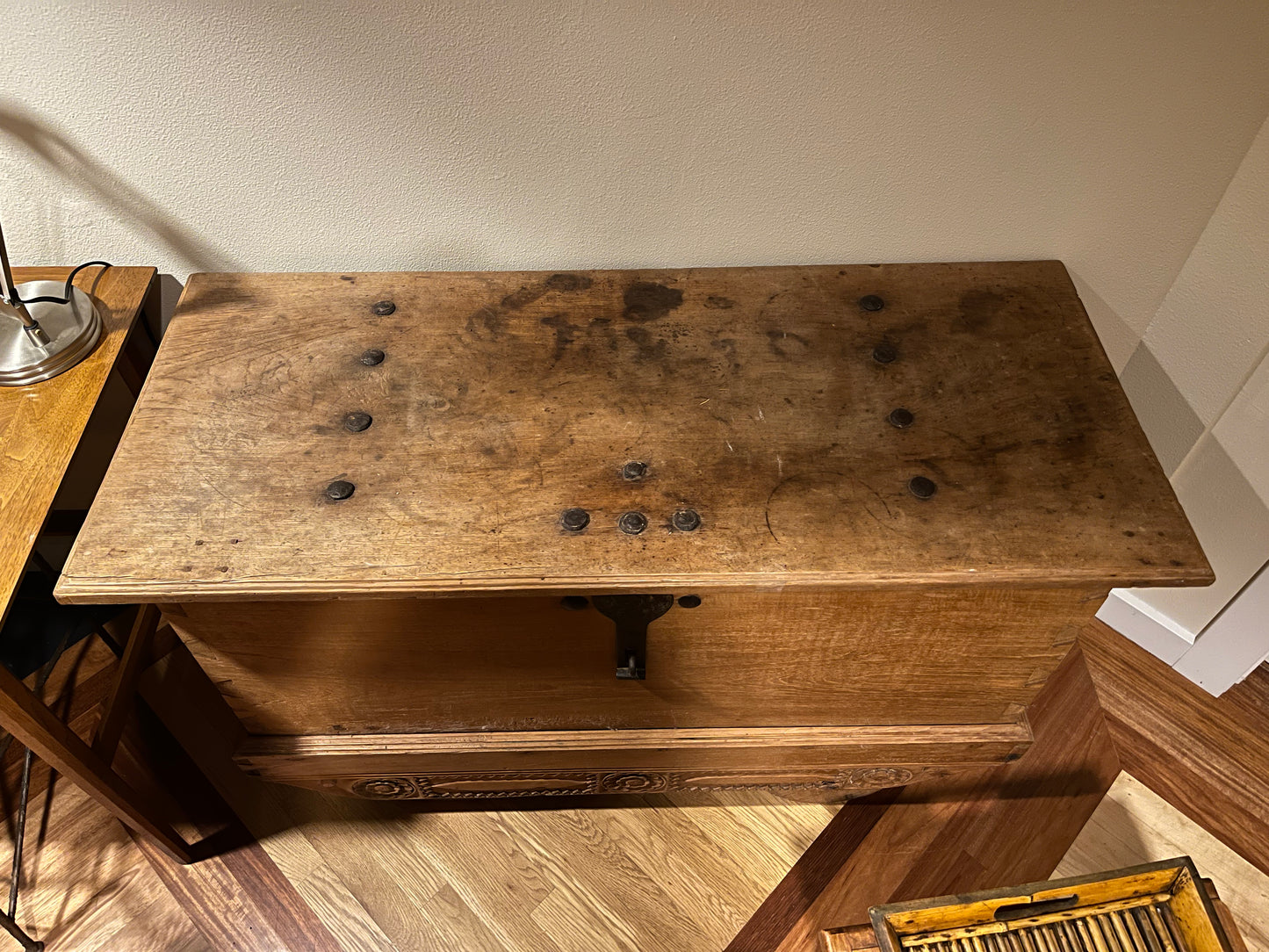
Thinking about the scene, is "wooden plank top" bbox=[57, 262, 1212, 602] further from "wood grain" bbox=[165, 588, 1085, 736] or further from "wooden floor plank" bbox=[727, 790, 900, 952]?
"wooden floor plank" bbox=[727, 790, 900, 952]

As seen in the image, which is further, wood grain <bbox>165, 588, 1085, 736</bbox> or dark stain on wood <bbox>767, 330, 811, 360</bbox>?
dark stain on wood <bbox>767, 330, 811, 360</bbox>

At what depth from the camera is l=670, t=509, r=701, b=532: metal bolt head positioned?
1000mm

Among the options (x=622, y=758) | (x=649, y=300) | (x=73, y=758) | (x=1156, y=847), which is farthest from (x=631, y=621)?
(x=1156, y=847)

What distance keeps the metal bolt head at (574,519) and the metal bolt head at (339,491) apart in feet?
0.81

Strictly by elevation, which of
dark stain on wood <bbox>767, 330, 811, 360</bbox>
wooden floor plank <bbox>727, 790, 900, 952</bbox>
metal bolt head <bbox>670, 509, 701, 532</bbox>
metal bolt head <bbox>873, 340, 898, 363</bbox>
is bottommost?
wooden floor plank <bbox>727, 790, 900, 952</bbox>

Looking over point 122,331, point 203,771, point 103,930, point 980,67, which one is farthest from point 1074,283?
point 103,930

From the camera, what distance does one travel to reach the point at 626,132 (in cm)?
116

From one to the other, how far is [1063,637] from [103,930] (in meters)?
1.44

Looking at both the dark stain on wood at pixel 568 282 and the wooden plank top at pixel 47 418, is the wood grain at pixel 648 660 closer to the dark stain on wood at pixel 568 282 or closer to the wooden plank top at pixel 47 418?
the wooden plank top at pixel 47 418

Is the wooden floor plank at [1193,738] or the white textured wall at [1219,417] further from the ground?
→ the white textured wall at [1219,417]

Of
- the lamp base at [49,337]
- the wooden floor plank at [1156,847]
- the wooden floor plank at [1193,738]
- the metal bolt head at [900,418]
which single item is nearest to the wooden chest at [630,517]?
the metal bolt head at [900,418]

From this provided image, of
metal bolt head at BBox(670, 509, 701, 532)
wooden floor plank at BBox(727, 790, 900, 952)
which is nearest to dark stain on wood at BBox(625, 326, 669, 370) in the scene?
metal bolt head at BBox(670, 509, 701, 532)

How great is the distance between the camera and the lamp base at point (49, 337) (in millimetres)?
1146

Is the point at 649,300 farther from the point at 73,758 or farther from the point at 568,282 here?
the point at 73,758
